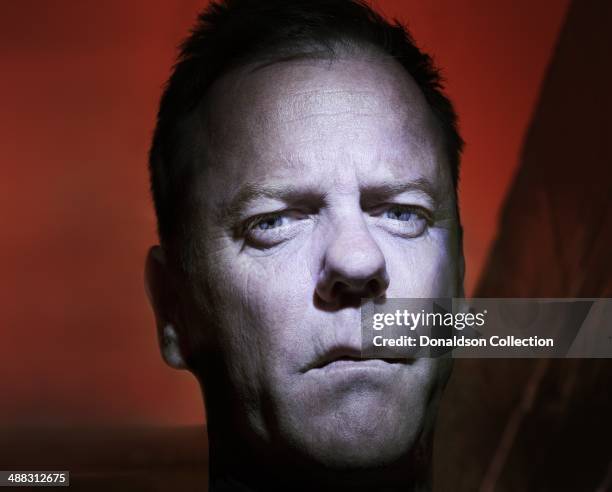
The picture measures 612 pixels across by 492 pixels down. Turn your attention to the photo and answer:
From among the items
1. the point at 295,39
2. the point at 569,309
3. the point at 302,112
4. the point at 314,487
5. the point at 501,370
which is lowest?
the point at 314,487

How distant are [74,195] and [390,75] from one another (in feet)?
→ 2.11

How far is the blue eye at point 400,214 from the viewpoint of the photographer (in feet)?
5.06

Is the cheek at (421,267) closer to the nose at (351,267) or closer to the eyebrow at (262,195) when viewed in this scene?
the nose at (351,267)

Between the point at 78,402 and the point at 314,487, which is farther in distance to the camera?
the point at 78,402

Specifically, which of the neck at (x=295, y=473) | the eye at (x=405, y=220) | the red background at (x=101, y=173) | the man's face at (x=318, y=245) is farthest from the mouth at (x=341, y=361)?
the red background at (x=101, y=173)

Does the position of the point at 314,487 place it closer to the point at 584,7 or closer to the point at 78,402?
the point at 78,402

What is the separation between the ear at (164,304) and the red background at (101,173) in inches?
3.1

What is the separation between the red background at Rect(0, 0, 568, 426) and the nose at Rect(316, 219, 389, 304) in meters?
0.35

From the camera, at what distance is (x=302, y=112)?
5.02 feet

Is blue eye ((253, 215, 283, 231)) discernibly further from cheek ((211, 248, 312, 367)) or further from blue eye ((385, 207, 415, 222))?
blue eye ((385, 207, 415, 222))

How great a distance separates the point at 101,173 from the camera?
1752 millimetres

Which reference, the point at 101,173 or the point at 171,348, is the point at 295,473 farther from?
the point at 101,173

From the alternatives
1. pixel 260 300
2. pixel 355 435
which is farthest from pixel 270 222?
pixel 355 435

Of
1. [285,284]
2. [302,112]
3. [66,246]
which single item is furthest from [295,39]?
A: [66,246]
